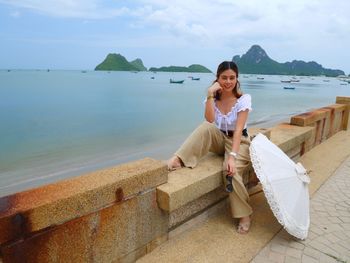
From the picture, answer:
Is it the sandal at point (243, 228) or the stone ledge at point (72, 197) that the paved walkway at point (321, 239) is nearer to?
the sandal at point (243, 228)

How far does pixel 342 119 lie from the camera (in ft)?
26.8

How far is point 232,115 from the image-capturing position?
322cm

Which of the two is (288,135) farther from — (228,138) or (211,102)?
(211,102)

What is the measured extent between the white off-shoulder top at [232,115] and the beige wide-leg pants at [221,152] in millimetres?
84

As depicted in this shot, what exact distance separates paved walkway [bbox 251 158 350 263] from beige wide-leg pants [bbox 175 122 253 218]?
0.44m

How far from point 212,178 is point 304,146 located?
3.38 m

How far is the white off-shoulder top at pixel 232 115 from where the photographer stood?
3.16 m

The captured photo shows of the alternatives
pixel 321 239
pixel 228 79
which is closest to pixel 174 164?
pixel 228 79

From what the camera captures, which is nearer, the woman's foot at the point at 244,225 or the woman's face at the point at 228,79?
the woman's foot at the point at 244,225

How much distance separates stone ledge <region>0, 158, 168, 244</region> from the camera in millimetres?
1695

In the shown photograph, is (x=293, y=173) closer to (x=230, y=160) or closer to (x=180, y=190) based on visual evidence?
(x=230, y=160)

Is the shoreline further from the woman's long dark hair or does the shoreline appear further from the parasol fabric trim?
the parasol fabric trim

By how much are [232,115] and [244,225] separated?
1110 millimetres

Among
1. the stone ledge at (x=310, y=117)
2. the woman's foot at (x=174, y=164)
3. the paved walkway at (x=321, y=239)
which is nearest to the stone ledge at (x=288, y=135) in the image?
the stone ledge at (x=310, y=117)
